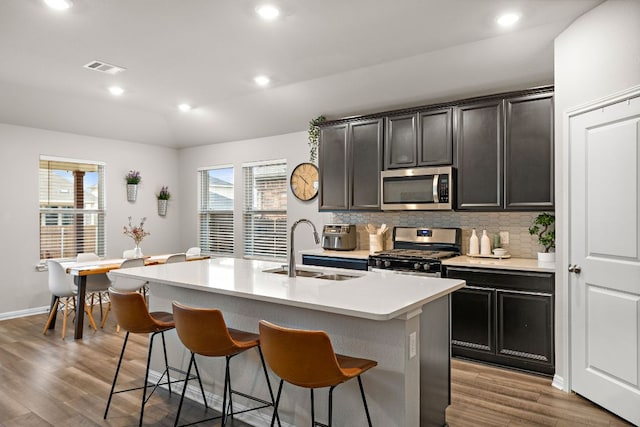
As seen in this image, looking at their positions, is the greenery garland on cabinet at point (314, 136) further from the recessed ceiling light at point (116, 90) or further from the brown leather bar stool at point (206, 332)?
the brown leather bar stool at point (206, 332)

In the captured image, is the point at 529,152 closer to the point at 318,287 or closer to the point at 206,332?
the point at 318,287

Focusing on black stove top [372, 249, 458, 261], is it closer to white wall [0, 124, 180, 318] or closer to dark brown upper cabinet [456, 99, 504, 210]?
dark brown upper cabinet [456, 99, 504, 210]

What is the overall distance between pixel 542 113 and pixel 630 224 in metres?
1.33

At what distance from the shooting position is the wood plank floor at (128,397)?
282 centimetres

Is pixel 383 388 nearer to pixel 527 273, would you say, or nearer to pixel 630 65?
pixel 527 273

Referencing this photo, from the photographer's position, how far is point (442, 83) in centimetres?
437

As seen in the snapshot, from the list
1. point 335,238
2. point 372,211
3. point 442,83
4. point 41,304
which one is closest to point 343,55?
point 442,83

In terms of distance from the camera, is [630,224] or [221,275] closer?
[630,224]

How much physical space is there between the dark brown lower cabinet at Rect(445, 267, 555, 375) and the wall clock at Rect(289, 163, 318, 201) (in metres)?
2.36

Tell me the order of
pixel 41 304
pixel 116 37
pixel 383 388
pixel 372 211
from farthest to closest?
pixel 41 304 → pixel 372 211 → pixel 116 37 → pixel 383 388

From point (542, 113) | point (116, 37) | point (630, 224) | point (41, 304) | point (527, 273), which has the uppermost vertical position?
point (116, 37)

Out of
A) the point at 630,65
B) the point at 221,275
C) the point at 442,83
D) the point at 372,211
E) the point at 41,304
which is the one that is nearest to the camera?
the point at 630,65

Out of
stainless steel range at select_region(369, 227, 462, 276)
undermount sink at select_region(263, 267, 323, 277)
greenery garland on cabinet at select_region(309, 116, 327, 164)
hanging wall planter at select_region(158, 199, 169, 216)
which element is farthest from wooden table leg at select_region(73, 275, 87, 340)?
stainless steel range at select_region(369, 227, 462, 276)

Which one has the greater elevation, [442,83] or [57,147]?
[442,83]
